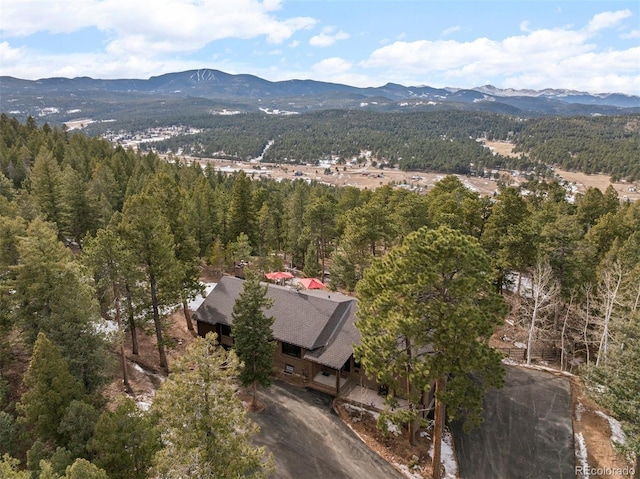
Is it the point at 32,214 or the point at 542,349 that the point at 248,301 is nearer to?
the point at 32,214

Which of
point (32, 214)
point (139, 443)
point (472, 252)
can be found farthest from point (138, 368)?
point (472, 252)

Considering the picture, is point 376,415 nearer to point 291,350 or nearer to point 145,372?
point 291,350

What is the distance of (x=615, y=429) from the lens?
74.1 feet

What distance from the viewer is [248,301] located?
23188 mm

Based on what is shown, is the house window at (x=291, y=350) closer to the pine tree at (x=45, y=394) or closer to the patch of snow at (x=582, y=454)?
the pine tree at (x=45, y=394)

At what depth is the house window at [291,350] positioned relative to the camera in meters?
27.2

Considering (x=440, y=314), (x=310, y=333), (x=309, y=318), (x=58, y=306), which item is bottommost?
(x=310, y=333)

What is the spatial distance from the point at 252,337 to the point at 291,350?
5490 millimetres

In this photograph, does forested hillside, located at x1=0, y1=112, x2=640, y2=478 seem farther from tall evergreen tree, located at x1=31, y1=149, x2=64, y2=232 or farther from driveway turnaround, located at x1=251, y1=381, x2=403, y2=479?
driveway turnaround, located at x1=251, y1=381, x2=403, y2=479

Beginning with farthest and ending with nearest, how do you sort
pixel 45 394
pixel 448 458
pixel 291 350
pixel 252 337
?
pixel 291 350 < pixel 252 337 < pixel 448 458 < pixel 45 394

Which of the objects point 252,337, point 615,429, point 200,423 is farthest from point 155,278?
point 615,429

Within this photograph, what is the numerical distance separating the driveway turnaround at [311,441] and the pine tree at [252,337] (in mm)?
2384

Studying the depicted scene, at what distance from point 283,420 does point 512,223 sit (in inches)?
934

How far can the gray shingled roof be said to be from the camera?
2609 centimetres
